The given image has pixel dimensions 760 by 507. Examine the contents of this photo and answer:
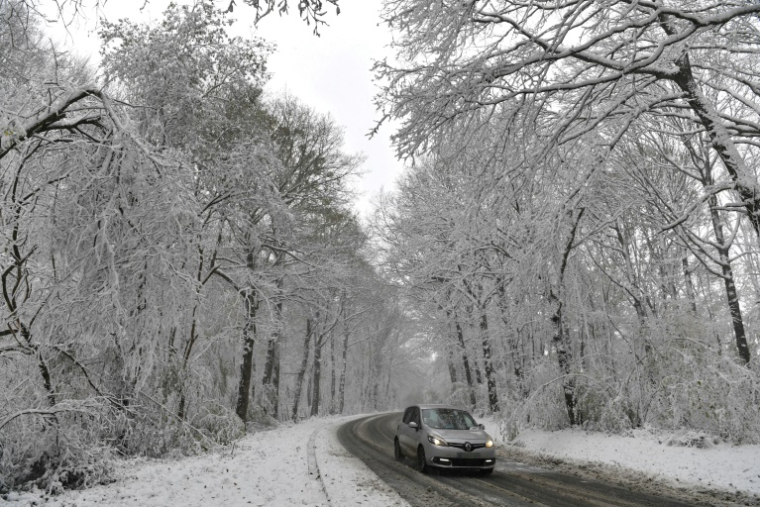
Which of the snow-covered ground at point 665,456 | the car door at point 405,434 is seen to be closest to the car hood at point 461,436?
the car door at point 405,434

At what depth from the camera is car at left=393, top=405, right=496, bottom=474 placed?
33.7 ft

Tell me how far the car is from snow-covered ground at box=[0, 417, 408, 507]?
4.37 feet

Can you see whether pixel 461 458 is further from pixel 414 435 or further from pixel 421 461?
pixel 414 435

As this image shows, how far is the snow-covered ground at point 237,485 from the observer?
722cm

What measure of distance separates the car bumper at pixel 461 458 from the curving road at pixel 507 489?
26cm

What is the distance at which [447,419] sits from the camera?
38.7 ft

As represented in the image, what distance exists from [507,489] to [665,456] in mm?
4381

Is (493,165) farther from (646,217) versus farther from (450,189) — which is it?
(450,189)

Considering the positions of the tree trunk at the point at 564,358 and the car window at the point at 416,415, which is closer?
the car window at the point at 416,415

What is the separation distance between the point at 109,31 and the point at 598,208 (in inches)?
558

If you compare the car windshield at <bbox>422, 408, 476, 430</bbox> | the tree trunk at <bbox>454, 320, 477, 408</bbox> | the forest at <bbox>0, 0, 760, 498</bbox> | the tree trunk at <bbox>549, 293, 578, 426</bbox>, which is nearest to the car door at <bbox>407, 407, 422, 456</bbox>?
the car windshield at <bbox>422, 408, 476, 430</bbox>

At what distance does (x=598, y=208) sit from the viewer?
14.0m

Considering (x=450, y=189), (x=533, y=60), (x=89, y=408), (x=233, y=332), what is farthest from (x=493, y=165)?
(x=450, y=189)

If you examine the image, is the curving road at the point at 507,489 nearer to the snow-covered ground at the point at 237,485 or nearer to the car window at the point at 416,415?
the snow-covered ground at the point at 237,485
